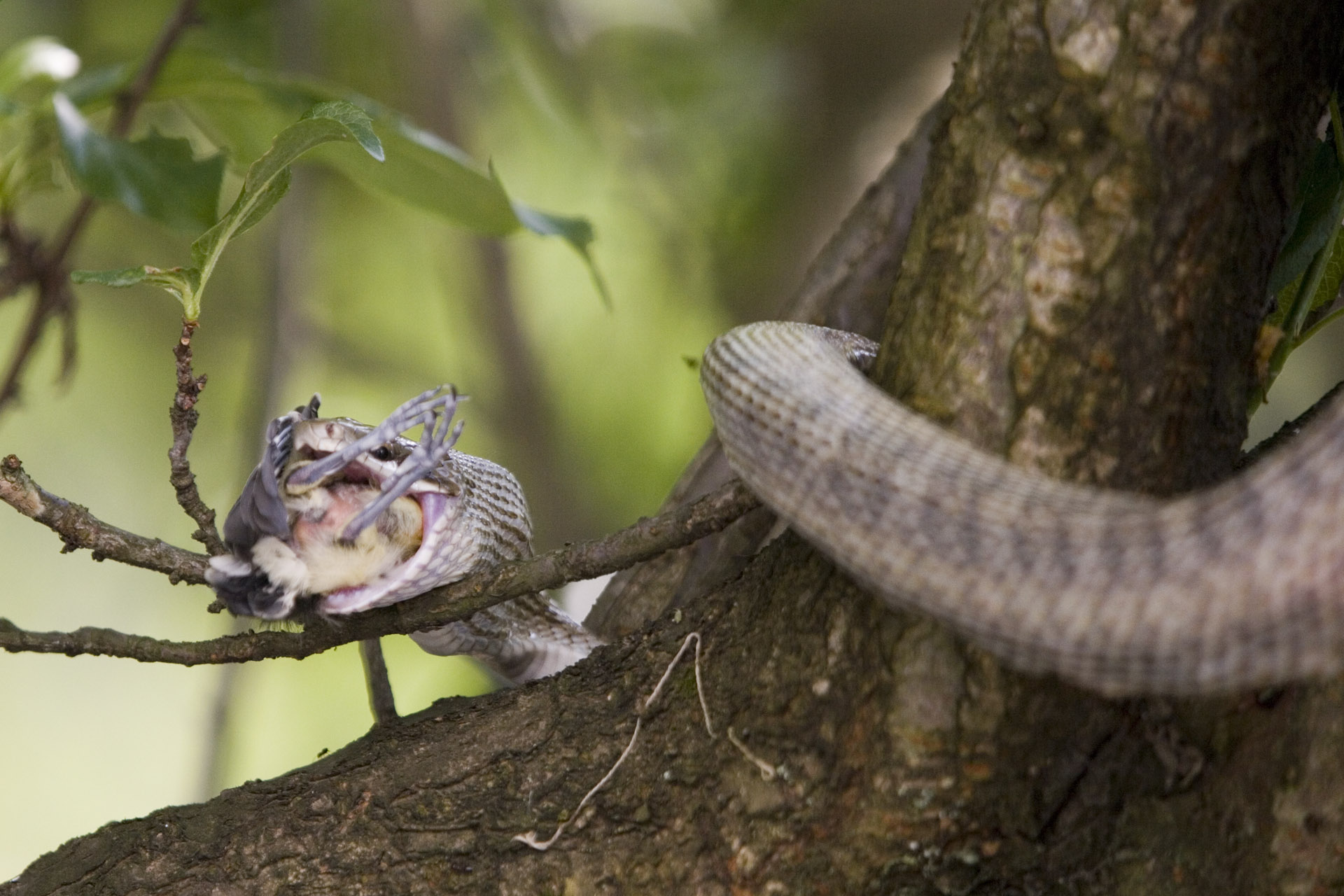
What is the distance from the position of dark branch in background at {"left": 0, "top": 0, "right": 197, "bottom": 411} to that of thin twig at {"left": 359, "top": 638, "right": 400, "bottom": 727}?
736 millimetres

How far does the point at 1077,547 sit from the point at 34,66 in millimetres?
1593

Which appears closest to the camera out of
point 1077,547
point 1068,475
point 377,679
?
point 1077,547

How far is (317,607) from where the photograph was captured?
1.11m

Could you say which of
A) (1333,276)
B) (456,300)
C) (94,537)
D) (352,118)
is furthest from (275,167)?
(456,300)

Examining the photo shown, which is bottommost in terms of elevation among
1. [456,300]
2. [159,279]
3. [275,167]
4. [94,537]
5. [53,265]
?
[456,300]

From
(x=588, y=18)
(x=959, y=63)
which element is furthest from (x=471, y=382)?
(x=959, y=63)

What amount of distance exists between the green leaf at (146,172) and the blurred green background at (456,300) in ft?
3.99

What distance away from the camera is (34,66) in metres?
1.69

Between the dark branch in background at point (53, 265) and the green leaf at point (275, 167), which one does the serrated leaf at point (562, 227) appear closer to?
the green leaf at point (275, 167)

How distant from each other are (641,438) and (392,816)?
228cm

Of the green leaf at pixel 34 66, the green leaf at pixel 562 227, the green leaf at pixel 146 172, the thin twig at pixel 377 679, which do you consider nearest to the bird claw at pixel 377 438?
the thin twig at pixel 377 679

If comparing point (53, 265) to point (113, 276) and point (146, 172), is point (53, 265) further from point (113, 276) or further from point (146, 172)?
point (113, 276)

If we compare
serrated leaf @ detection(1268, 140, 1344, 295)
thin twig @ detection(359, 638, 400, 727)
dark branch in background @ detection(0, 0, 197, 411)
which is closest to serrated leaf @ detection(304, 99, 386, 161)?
thin twig @ detection(359, 638, 400, 727)

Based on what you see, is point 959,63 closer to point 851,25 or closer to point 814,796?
point 814,796
